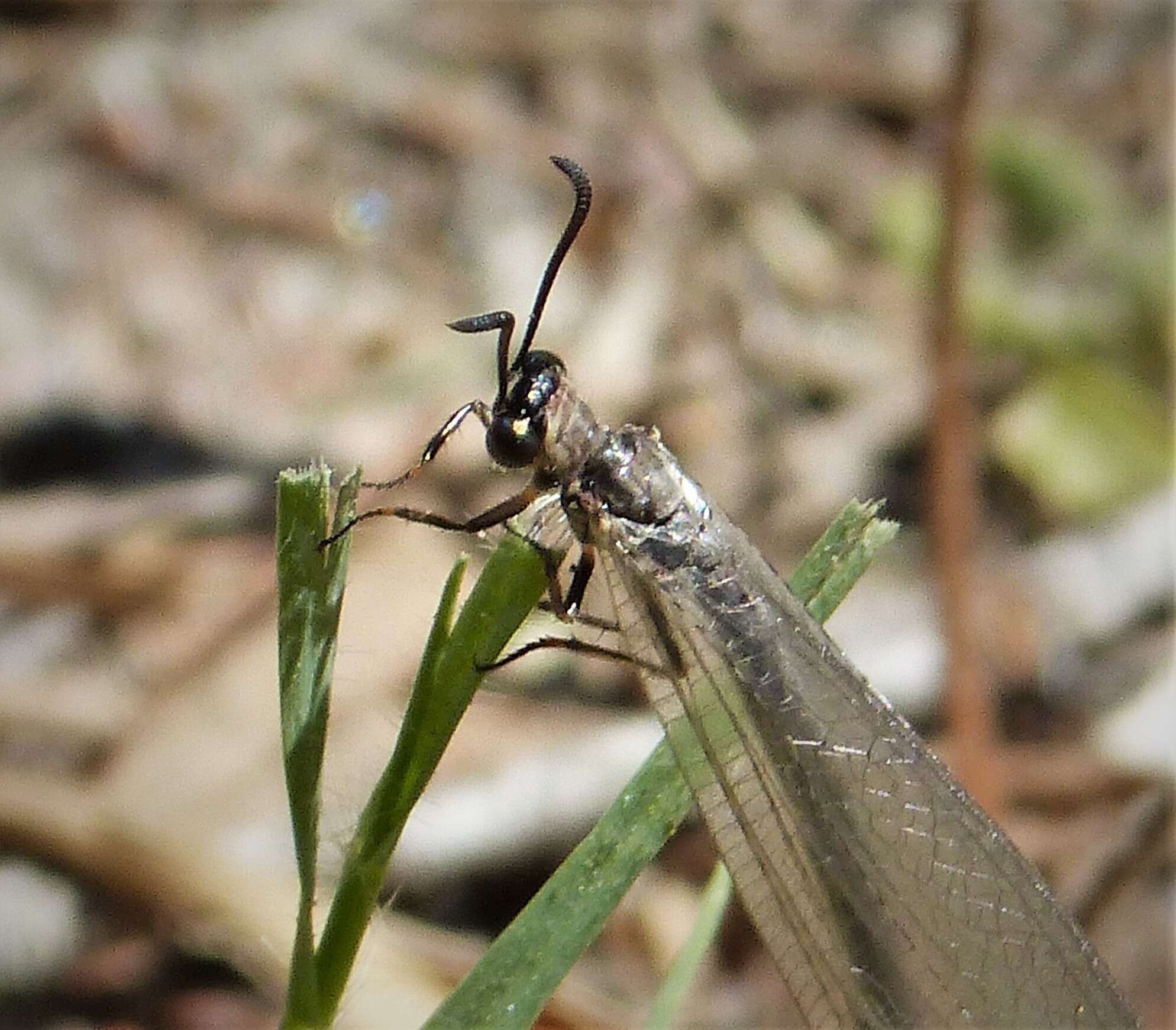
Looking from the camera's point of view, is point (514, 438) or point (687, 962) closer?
point (687, 962)

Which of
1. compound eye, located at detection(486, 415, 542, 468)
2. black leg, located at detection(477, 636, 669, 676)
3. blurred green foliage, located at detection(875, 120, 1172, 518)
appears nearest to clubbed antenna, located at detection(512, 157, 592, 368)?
compound eye, located at detection(486, 415, 542, 468)

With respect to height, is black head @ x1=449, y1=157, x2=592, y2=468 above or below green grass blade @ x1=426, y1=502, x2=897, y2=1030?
above

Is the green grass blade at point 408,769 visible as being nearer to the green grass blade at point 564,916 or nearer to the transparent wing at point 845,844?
the green grass blade at point 564,916

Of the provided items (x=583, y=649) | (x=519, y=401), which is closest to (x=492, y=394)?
(x=519, y=401)

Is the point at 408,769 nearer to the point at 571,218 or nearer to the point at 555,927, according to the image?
the point at 555,927

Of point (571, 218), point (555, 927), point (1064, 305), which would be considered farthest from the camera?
point (1064, 305)

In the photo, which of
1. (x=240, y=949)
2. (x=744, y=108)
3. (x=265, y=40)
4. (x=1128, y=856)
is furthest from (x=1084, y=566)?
(x=265, y=40)

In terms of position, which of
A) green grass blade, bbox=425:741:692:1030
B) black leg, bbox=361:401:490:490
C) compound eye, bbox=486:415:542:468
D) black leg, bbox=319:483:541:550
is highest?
compound eye, bbox=486:415:542:468

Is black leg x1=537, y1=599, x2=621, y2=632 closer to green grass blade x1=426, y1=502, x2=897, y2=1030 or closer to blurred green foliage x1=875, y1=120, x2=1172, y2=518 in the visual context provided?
green grass blade x1=426, y1=502, x2=897, y2=1030
